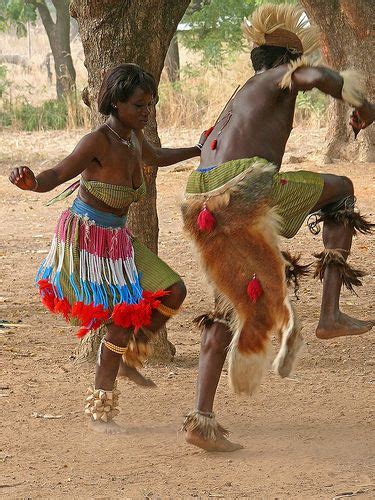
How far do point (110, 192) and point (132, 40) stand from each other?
1.37 metres

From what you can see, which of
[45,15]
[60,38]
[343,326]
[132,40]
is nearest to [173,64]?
[60,38]

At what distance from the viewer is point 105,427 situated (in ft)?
15.5

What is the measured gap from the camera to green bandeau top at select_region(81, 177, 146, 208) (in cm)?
463

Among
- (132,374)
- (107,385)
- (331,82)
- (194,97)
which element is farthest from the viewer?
(194,97)

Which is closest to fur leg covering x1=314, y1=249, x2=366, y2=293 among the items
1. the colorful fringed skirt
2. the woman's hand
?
the colorful fringed skirt

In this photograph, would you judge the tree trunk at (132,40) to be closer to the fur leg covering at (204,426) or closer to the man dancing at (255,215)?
the man dancing at (255,215)

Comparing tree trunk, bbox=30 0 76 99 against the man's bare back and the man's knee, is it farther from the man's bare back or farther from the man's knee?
the man's knee

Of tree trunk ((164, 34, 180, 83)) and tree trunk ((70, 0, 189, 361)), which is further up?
tree trunk ((164, 34, 180, 83))

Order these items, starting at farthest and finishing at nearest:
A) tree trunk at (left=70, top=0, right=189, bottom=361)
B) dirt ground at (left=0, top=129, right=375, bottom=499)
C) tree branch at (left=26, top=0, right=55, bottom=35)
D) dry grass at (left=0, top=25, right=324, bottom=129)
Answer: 1. tree branch at (left=26, top=0, right=55, bottom=35)
2. dry grass at (left=0, top=25, right=324, bottom=129)
3. tree trunk at (left=70, top=0, right=189, bottom=361)
4. dirt ground at (left=0, top=129, right=375, bottom=499)

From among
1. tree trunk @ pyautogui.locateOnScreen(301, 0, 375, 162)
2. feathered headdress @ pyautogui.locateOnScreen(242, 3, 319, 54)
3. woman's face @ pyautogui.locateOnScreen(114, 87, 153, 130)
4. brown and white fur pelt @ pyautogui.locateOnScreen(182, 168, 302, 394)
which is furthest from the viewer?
tree trunk @ pyautogui.locateOnScreen(301, 0, 375, 162)

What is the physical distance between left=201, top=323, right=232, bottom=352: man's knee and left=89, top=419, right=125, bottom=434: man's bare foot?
635mm

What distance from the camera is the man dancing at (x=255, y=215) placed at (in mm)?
4355

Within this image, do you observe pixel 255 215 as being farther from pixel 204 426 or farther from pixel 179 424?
pixel 179 424

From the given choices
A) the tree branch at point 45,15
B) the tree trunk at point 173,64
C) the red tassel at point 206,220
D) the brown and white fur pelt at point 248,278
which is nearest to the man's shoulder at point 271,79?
the brown and white fur pelt at point 248,278
